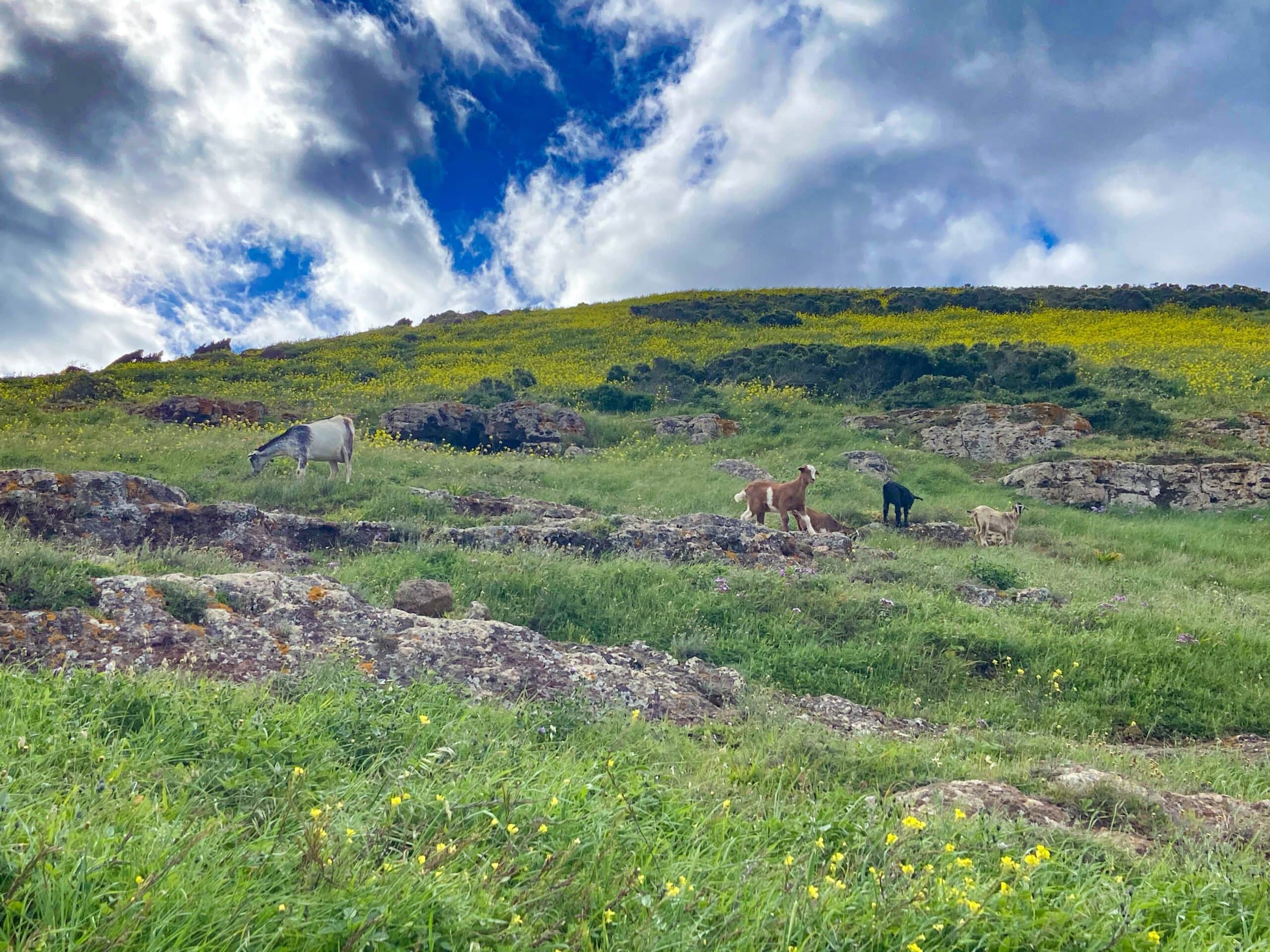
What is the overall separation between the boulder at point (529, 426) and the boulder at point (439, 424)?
1.59ft

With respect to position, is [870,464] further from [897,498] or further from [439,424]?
[439,424]

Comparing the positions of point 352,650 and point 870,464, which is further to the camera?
point 870,464

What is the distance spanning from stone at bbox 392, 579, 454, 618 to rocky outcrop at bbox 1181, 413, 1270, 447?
86.0 feet

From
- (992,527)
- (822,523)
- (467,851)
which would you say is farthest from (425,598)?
(992,527)

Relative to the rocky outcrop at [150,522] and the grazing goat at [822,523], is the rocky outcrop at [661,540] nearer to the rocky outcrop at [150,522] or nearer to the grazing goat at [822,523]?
the rocky outcrop at [150,522]

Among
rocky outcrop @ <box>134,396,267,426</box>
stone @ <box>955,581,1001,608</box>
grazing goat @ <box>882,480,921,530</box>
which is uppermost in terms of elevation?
rocky outcrop @ <box>134,396,267,426</box>

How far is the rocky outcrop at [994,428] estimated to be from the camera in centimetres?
2505

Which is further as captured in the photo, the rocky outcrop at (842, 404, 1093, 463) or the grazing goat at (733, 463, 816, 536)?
the rocky outcrop at (842, 404, 1093, 463)

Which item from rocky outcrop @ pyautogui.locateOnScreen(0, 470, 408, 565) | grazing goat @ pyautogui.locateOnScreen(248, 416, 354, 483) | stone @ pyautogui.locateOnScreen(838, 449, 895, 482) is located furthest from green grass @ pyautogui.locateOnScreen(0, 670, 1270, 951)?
stone @ pyautogui.locateOnScreen(838, 449, 895, 482)

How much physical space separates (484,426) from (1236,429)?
84.7ft

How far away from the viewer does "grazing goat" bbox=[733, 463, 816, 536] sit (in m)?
16.6

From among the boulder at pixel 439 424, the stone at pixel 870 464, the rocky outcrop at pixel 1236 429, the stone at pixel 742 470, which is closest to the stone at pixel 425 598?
the stone at pixel 742 470

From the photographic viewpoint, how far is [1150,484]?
2075cm

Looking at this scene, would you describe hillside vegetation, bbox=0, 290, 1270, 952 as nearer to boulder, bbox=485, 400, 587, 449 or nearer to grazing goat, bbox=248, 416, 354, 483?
grazing goat, bbox=248, 416, 354, 483
